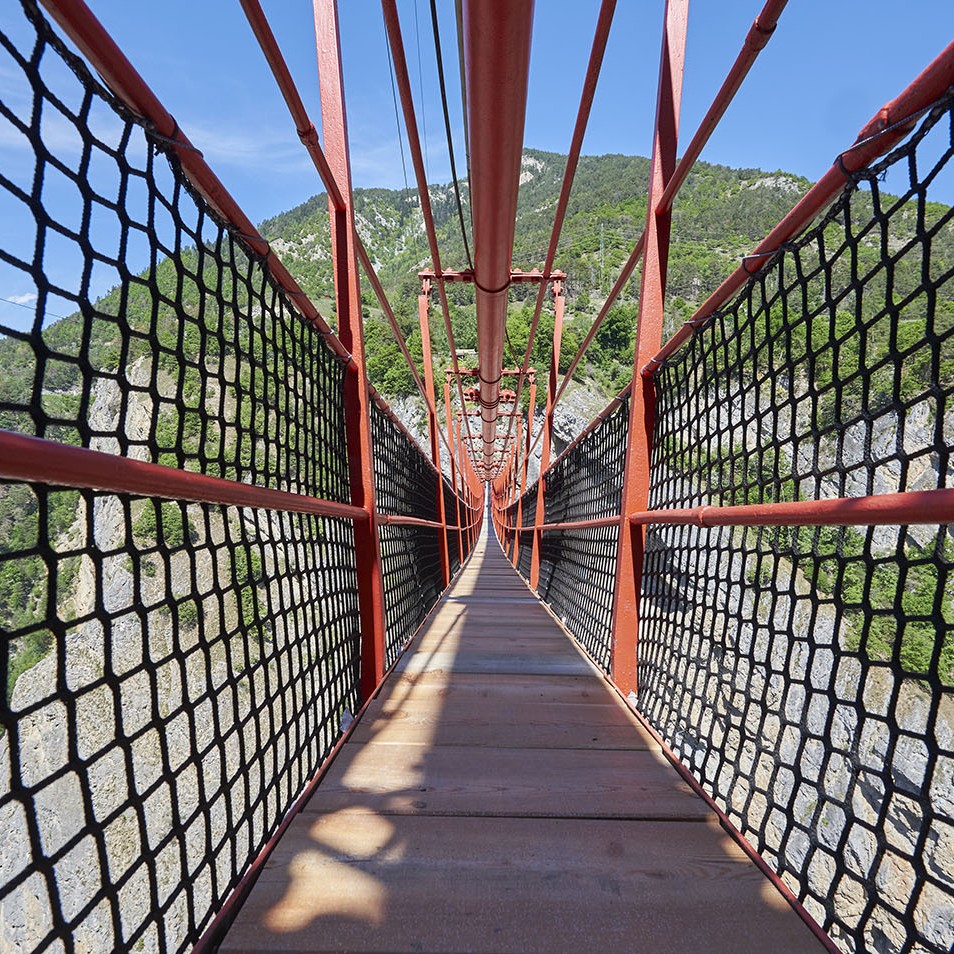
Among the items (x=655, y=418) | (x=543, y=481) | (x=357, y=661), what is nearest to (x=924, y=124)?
(x=655, y=418)

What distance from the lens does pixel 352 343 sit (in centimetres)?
168

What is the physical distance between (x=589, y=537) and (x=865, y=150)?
265cm

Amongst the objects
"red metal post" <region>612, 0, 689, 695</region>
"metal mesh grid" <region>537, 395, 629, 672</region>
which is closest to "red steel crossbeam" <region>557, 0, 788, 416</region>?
"red metal post" <region>612, 0, 689, 695</region>

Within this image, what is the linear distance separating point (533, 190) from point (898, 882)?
205 feet

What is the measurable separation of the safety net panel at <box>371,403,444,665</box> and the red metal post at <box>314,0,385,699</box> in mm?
280

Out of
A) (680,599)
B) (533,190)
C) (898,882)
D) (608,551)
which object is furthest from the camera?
(533,190)

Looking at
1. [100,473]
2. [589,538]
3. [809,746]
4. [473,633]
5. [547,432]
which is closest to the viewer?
[100,473]

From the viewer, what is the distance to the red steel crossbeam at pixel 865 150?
687mm

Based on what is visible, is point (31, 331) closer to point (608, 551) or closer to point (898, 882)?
point (608, 551)

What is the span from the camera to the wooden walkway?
0.75 m

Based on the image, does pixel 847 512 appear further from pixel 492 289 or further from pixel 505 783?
pixel 492 289

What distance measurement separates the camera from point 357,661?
5.52 ft

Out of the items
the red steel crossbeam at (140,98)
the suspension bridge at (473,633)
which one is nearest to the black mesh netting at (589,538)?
the suspension bridge at (473,633)

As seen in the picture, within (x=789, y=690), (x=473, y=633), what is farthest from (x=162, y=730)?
(x=473, y=633)
